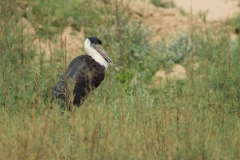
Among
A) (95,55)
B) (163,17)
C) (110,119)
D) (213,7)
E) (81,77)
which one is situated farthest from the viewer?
(213,7)

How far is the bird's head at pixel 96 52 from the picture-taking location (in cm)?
888

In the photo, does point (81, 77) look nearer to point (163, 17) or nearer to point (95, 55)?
point (95, 55)

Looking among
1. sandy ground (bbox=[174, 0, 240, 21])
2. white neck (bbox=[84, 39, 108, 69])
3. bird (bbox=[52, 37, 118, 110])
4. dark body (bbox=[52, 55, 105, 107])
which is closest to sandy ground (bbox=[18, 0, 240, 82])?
sandy ground (bbox=[174, 0, 240, 21])

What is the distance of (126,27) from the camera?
1113 centimetres

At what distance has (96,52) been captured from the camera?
8.96 meters

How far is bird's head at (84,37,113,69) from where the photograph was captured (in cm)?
888

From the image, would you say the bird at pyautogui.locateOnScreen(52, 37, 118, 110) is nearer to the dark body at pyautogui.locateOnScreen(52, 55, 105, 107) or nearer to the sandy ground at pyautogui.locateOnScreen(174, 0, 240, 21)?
the dark body at pyautogui.locateOnScreen(52, 55, 105, 107)

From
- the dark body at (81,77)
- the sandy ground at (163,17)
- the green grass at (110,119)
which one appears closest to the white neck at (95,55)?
the dark body at (81,77)

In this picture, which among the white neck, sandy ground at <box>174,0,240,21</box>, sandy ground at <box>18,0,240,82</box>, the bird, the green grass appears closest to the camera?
the green grass

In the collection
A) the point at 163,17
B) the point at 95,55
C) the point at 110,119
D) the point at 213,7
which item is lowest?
the point at 110,119

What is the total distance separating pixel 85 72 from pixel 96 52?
29.4 inches

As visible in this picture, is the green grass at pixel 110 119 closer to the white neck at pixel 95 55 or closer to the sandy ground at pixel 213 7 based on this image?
the white neck at pixel 95 55

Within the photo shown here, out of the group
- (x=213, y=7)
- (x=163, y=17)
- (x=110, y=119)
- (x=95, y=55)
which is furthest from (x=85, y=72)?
(x=213, y=7)

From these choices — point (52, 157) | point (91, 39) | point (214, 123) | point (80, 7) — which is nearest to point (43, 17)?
point (80, 7)
